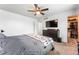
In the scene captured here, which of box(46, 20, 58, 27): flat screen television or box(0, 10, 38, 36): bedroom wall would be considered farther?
box(46, 20, 58, 27): flat screen television

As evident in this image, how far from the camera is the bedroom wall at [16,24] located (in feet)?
5.96

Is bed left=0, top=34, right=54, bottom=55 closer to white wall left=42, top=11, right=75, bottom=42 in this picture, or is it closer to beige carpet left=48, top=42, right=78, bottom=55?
beige carpet left=48, top=42, right=78, bottom=55

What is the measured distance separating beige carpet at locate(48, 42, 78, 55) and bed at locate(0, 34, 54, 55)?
101mm

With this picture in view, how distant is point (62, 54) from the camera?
1846 millimetres

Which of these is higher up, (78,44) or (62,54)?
(78,44)

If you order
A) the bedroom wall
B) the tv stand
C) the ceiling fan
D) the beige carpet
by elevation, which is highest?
the ceiling fan

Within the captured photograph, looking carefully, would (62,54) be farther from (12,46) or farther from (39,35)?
(12,46)

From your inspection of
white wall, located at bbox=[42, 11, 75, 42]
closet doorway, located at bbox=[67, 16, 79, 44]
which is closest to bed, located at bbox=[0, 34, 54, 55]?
white wall, located at bbox=[42, 11, 75, 42]

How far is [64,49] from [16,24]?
987 millimetres

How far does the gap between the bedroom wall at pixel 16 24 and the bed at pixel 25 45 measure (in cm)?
9

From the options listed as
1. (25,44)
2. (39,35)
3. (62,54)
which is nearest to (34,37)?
(39,35)

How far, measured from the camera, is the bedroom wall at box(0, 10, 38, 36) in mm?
1815
